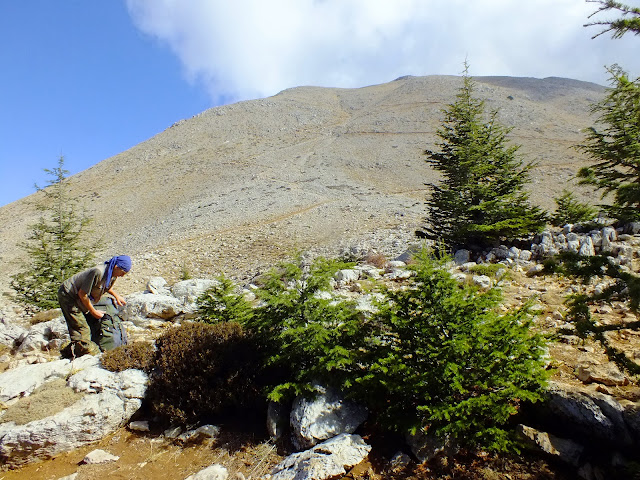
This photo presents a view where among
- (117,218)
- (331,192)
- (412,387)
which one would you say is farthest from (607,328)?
(117,218)

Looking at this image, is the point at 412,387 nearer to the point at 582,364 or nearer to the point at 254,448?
the point at 254,448

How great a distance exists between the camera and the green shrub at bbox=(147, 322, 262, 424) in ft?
17.9

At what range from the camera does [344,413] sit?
15.9ft

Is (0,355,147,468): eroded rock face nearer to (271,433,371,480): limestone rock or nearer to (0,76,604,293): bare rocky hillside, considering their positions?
(271,433,371,480): limestone rock

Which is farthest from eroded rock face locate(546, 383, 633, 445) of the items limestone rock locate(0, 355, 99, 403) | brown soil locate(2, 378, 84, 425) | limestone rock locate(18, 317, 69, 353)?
limestone rock locate(18, 317, 69, 353)

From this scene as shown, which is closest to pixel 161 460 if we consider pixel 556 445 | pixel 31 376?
pixel 31 376

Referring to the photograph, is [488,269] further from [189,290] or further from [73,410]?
[73,410]

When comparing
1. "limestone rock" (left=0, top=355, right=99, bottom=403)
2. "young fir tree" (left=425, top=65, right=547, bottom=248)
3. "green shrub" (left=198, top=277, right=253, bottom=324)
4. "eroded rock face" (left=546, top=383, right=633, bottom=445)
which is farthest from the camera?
"young fir tree" (left=425, top=65, right=547, bottom=248)

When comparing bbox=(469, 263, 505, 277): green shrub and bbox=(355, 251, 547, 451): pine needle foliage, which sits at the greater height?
bbox=(469, 263, 505, 277): green shrub

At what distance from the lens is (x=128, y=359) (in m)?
6.13

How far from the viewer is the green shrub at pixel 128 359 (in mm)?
6016

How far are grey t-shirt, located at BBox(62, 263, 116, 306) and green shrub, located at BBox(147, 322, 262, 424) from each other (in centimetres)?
148

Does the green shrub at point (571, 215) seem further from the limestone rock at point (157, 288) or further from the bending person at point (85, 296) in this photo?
the bending person at point (85, 296)

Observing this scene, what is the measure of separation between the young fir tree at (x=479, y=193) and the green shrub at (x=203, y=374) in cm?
811
